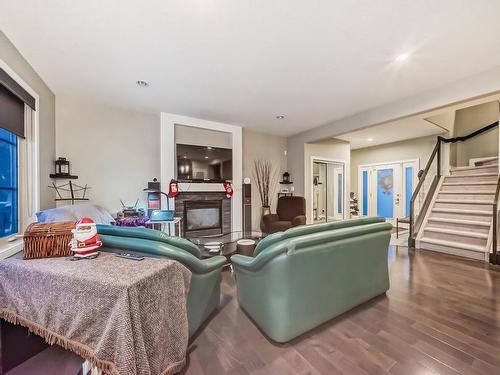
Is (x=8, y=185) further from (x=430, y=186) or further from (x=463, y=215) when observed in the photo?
(x=430, y=186)

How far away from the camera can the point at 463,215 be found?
4109 mm

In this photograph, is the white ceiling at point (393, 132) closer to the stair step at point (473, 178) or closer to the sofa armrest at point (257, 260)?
the stair step at point (473, 178)

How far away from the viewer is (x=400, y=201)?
6.43 meters

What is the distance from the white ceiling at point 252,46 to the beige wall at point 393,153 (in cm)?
363

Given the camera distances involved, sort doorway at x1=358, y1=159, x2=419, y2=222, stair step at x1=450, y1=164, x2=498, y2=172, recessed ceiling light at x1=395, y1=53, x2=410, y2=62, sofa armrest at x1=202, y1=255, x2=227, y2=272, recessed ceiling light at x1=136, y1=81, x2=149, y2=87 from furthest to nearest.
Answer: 1. doorway at x1=358, y1=159, x2=419, y2=222
2. stair step at x1=450, y1=164, x2=498, y2=172
3. recessed ceiling light at x1=136, y1=81, x2=149, y2=87
4. recessed ceiling light at x1=395, y1=53, x2=410, y2=62
5. sofa armrest at x1=202, y1=255, x2=227, y2=272

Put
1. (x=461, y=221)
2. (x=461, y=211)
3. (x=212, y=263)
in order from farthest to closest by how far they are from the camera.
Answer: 1. (x=461, y=211)
2. (x=461, y=221)
3. (x=212, y=263)

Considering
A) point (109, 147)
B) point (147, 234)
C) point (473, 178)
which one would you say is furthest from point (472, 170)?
point (109, 147)

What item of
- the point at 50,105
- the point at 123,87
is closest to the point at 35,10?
the point at 123,87

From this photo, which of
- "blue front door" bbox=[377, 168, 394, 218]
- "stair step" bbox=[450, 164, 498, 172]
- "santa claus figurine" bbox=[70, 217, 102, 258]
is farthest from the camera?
"blue front door" bbox=[377, 168, 394, 218]

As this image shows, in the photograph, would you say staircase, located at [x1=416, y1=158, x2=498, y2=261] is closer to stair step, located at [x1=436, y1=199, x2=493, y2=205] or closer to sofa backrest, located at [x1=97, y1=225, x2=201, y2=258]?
stair step, located at [x1=436, y1=199, x2=493, y2=205]

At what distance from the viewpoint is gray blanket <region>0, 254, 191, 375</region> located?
38.0 inches

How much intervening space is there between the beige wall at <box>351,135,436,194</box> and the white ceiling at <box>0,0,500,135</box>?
3.63 metres

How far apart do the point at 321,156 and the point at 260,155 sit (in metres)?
1.65

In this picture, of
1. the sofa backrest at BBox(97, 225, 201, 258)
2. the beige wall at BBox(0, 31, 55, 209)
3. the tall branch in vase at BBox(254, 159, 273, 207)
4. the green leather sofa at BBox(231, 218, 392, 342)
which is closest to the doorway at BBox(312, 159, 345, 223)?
the tall branch in vase at BBox(254, 159, 273, 207)
